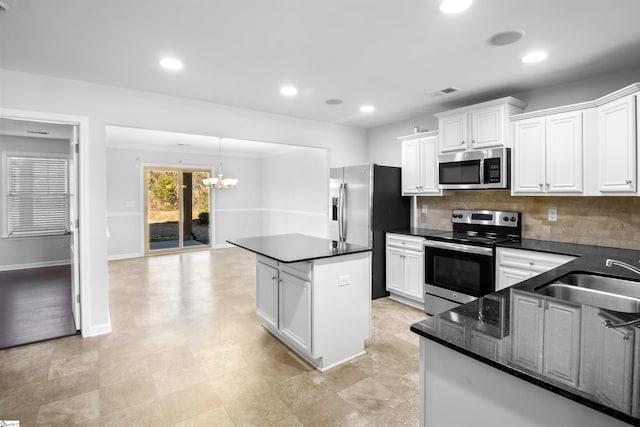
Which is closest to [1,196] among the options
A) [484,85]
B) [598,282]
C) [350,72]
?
[350,72]

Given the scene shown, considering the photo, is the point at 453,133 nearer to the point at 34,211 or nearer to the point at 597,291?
the point at 597,291

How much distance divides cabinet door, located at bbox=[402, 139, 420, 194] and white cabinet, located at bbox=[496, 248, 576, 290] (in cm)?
152

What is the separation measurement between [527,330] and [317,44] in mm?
2374

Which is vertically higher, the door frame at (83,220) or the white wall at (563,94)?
the white wall at (563,94)

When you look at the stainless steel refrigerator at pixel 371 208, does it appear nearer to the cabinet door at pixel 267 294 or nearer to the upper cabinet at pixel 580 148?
the cabinet door at pixel 267 294

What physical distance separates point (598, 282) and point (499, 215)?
1903 millimetres

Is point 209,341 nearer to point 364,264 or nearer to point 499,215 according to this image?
point 364,264

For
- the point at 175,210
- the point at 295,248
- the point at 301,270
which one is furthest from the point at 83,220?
the point at 175,210

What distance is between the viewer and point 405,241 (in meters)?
4.30

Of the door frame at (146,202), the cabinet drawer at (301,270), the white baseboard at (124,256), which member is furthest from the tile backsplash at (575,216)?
the white baseboard at (124,256)

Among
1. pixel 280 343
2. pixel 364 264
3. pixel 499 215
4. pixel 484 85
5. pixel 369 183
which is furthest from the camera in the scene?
pixel 369 183

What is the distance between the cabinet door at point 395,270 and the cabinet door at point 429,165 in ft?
2.97

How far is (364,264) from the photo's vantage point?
2.99 m

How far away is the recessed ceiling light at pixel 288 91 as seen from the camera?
3611 millimetres
